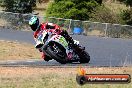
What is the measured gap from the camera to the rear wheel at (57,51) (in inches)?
261

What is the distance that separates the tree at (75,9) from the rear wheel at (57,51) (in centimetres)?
3776

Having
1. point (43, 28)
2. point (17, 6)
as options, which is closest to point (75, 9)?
point (17, 6)

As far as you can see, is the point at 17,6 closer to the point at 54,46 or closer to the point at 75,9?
the point at 75,9

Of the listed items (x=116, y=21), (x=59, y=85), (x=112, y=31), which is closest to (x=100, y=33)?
(x=112, y=31)

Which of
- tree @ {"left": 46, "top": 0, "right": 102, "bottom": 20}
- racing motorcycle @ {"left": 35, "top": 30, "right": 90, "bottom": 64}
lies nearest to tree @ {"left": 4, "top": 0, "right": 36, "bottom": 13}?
tree @ {"left": 46, "top": 0, "right": 102, "bottom": 20}

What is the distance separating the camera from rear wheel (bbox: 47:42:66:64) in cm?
663

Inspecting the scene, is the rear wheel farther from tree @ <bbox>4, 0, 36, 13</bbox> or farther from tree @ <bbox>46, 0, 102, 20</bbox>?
tree @ <bbox>4, 0, 36, 13</bbox>

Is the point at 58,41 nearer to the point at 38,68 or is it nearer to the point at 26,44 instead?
the point at 38,68

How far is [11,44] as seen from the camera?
3325 centimetres

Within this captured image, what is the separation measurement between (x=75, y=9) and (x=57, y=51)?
3803cm

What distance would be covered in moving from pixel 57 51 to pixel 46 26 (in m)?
0.45

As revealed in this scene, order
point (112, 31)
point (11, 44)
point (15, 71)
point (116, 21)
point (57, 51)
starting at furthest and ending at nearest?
point (116, 21)
point (112, 31)
point (11, 44)
point (15, 71)
point (57, 51)

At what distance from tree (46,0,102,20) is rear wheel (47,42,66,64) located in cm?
3776

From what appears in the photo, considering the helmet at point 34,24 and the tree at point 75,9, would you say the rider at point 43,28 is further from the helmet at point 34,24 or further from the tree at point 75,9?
the tree at point 75,9
